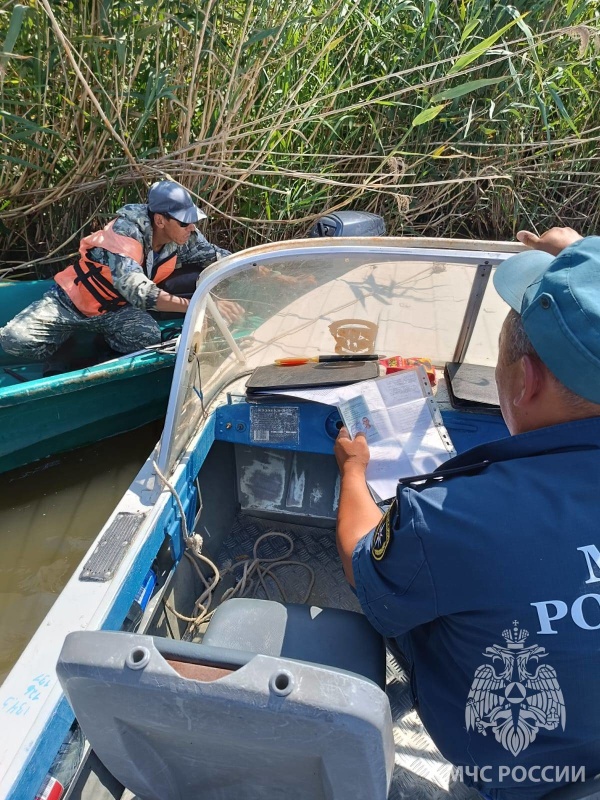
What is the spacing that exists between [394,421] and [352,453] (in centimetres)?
26

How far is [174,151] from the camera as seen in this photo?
13.4ft

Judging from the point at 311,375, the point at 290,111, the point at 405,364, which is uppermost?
the point at 290,111

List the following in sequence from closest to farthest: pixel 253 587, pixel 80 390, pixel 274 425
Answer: pixel 274 425 → pixel 253 587 → pixel 80 390

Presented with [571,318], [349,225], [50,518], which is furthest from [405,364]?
[50,518]

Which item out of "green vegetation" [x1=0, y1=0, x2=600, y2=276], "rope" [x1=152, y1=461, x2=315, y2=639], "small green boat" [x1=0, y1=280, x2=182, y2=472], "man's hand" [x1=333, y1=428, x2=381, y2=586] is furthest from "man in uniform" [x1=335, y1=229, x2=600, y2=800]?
"green vegetation" [x1=0, y1=0, x2=600, y2=276]

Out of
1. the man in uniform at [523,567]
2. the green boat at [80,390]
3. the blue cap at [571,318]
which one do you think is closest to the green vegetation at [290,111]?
the green boat at [80,390]

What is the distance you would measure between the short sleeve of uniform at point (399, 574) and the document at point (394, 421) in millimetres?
654

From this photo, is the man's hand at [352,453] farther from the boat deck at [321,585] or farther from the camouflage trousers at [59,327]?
the camouflage trousers at [59,327]

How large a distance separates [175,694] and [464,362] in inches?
67.6

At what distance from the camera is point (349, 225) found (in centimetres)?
368

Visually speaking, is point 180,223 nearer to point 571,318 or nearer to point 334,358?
point 334,358

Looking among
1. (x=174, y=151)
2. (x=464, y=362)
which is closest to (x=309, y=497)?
(x=464, y=362)

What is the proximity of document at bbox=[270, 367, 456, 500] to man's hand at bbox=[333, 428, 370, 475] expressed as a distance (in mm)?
57

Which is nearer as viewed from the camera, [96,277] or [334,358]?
[334,358]
